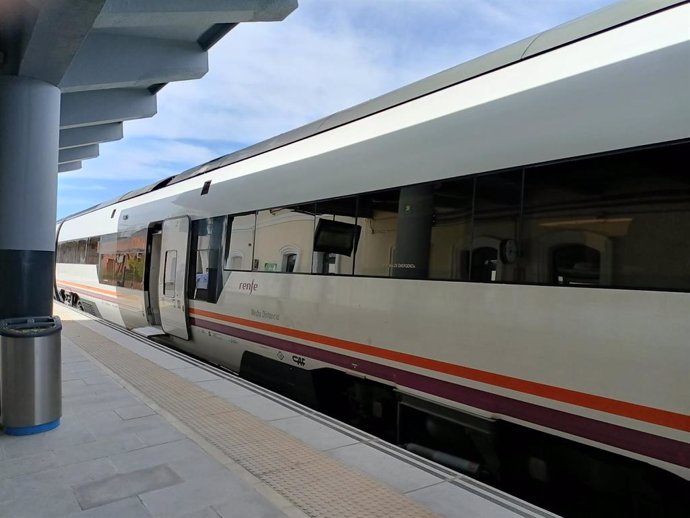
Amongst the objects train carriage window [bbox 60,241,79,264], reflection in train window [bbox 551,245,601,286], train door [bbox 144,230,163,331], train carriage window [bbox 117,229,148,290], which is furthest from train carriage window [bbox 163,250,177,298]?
train carriage window [bbox 60,241,79,264]

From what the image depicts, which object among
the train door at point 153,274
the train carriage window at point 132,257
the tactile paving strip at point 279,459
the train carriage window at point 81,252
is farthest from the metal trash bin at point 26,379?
the train carriage window at point 81,252

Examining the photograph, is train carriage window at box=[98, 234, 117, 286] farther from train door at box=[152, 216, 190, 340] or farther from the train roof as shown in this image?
the train roof

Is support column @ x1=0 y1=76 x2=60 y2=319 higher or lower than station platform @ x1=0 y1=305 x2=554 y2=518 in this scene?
higher

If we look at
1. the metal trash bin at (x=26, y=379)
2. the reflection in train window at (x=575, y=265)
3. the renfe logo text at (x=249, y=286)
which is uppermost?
the reflection in train window at (x=575, y=265)

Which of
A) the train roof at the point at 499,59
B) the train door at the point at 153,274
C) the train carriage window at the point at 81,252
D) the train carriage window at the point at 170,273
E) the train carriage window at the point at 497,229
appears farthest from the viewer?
the train carriage window at the point at 81,252

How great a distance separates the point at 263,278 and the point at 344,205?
1.79 m

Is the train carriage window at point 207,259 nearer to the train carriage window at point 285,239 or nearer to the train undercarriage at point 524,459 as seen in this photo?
the train carriage window at point 285,239

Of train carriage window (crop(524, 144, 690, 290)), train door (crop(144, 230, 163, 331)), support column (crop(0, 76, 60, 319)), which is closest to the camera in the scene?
train carriage window (crop(524, 144, 690, 290))

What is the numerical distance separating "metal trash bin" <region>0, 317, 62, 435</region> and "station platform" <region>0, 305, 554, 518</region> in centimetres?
11

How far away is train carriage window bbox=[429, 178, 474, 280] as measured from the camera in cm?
370

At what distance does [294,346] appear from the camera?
5473mm

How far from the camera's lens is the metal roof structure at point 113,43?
11.5 feet

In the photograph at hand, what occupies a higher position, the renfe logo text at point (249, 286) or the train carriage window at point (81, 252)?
the train carriage window at point (81, 252)

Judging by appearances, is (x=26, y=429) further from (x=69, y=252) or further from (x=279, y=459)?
(x=69, y=252)
